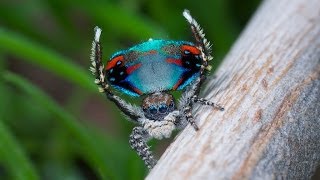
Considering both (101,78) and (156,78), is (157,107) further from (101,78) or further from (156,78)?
(101,78)

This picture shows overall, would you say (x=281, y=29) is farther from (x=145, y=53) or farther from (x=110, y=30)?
(x=110, y=30)

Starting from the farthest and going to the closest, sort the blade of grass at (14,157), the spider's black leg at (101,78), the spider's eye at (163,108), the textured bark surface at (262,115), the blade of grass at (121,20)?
the blade of grass at (121,20) → the blade of grass at (14,157) → the spider's eye at (163,108) → the spider's black leg at (101,78) → the textured bark surface at (262,115)

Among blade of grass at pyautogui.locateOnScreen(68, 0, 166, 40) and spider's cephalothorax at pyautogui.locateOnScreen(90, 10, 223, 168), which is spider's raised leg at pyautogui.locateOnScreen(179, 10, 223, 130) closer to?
spider's cephalothorax at pyautogui.locateOnScreen(90, 10, 223, 168)

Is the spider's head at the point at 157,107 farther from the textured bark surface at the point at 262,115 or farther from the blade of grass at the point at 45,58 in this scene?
the blade of grass at the point at 45,58

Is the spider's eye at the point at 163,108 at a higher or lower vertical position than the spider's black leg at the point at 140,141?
higher

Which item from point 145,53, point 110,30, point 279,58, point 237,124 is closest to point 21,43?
A: point 110,30

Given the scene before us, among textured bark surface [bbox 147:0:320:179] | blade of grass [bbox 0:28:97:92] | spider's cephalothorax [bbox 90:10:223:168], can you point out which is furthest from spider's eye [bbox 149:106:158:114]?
blade of grass [bbox 0:28:97:92]

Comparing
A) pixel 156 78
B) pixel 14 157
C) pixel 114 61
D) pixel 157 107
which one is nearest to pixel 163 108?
pixel 157 107

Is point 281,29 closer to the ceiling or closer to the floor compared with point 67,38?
closer to the floor

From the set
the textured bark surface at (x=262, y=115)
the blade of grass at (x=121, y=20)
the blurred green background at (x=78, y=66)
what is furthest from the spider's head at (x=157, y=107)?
the blade of grass at (x=121, y=20)
